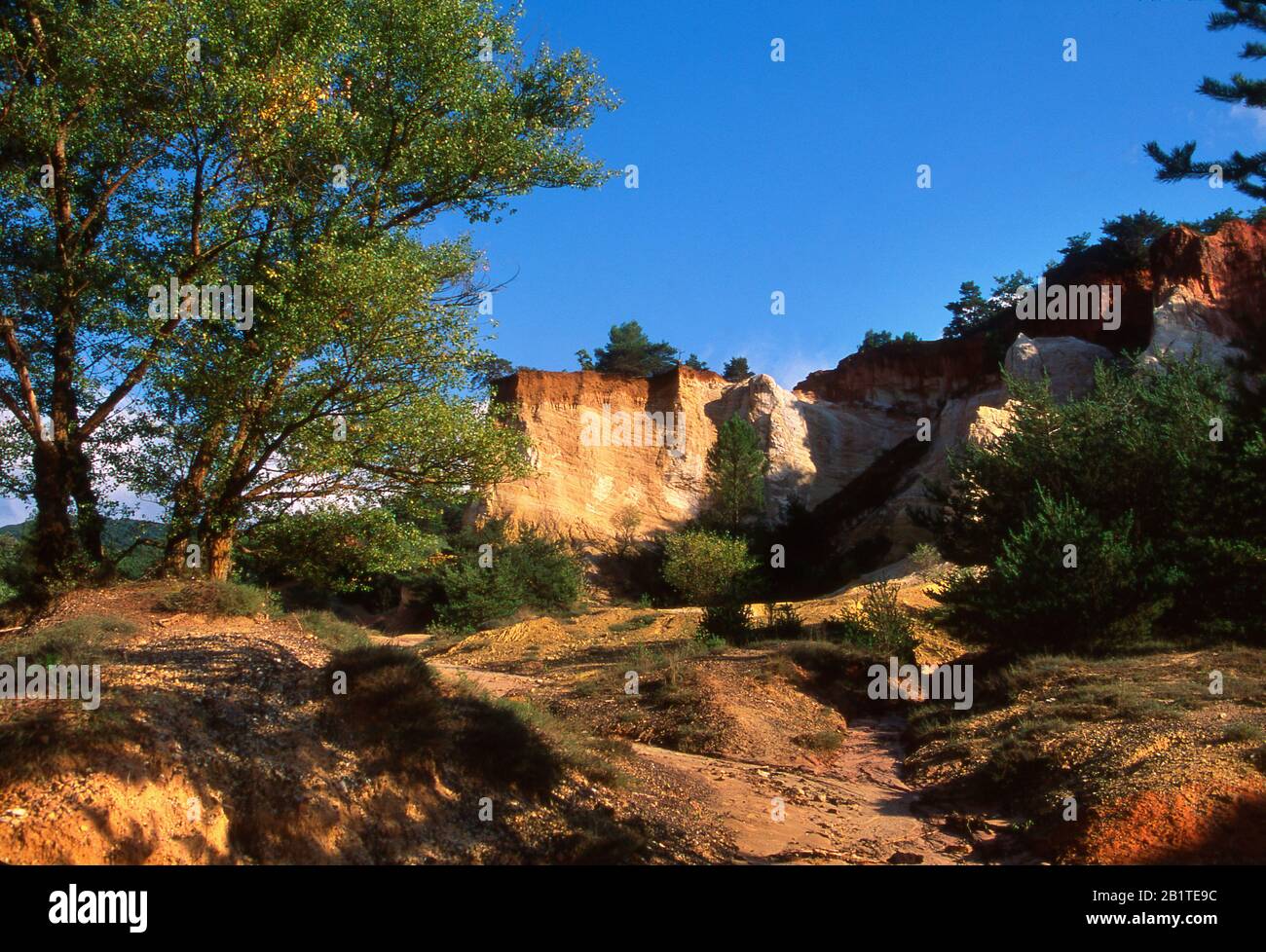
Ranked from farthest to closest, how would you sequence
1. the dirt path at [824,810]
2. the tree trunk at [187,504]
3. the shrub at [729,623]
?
the shrub at [729,623] → the tree trunk at [187,504] → the dirt path at [824,810]

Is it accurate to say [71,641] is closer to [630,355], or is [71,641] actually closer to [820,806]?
[820,806]

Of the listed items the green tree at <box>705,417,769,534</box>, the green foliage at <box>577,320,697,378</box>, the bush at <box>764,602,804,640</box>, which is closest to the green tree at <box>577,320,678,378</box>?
the green foliage at <box>577,320,697,378</box>

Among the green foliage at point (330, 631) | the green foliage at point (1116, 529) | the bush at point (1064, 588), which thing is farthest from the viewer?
the green foliage at point (1116, 529)

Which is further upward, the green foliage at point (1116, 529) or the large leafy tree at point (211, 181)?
the large leafy tree at point (211, 181)

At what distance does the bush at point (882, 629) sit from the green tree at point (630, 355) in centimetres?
4367

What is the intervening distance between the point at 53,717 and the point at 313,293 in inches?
239

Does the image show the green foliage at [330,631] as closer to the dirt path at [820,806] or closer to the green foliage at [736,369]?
the dirt path at [820,806]

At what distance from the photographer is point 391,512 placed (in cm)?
1254

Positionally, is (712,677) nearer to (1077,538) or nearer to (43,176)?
(1077,538)

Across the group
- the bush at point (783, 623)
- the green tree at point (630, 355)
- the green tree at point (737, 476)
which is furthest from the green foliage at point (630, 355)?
the bush at point (783, 623)

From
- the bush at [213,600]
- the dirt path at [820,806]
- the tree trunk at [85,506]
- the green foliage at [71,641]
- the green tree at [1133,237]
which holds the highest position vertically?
the green tree at [1133,237]

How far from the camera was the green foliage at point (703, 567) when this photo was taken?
3319 centimetres

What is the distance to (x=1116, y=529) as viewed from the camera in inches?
651

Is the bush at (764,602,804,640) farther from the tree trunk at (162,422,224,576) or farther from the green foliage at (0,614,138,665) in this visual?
the green foliage at (0,614,138,665)
